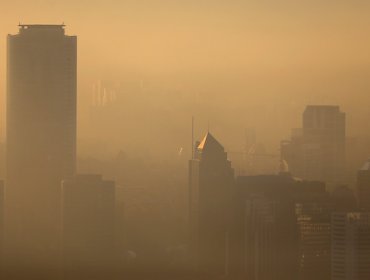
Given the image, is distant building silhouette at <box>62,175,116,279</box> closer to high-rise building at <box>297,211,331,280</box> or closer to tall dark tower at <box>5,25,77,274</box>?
tall dark tower at <box>5,25,77,274</box>

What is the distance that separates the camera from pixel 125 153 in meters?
12.3

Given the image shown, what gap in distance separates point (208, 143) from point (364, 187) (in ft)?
6.03

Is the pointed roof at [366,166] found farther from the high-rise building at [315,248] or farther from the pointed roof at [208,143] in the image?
the pointed roof at [208,143]

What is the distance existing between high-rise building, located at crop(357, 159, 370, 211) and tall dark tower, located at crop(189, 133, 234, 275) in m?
1.46

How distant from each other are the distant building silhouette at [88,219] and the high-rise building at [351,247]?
2.45 meters

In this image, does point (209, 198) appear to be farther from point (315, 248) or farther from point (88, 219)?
point (315, 248)

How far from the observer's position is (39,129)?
49.3ft

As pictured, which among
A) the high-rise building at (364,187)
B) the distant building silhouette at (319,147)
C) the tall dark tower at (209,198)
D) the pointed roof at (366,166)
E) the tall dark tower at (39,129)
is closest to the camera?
the high-rise building at (364,187)

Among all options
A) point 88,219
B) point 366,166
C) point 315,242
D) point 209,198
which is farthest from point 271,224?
point 88,219

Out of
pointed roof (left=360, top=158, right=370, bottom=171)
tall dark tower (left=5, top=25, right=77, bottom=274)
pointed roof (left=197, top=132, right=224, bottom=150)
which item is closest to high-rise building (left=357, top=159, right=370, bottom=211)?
pointed roof (left=360, top=158, right=370, bottom=171)

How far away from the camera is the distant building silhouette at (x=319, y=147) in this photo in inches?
477

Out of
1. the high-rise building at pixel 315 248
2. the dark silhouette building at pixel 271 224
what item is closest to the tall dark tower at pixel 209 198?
the dark silhouette building at pixel 271 224

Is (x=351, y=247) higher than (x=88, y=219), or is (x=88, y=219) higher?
(x=88, y=219)

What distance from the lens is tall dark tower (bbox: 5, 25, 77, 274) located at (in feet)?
41.9
